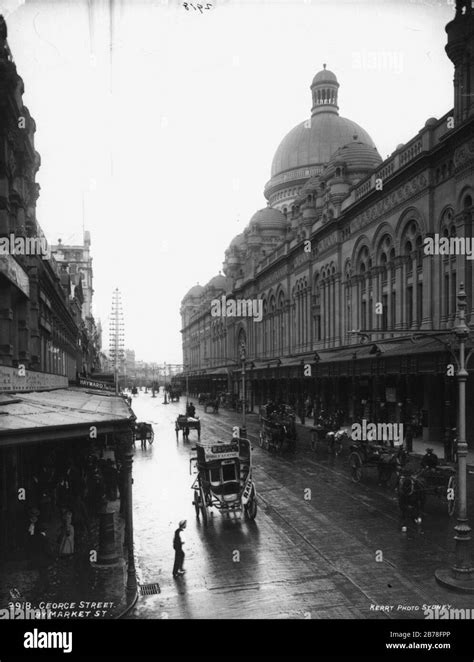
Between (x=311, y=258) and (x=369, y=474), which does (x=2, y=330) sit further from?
(x=311, y=258)

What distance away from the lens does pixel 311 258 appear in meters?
51.7

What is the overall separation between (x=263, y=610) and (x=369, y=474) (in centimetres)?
1306

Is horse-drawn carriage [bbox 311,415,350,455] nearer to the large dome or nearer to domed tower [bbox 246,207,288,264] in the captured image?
domed tower [bbox 246,207,288,264]

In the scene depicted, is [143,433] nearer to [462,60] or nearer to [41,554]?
[41,554]

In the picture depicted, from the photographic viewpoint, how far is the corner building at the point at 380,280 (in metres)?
27.6

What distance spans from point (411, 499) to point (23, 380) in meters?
10.3

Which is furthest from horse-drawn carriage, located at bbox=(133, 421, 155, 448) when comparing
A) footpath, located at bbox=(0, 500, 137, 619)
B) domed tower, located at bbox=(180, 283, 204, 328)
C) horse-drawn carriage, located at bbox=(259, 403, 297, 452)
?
domed tower, located at bbox=(180, 283, 204, 328)

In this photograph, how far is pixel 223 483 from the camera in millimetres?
16875

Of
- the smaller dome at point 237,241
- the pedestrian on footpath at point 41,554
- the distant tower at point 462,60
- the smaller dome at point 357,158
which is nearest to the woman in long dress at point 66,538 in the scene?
the pedestrian on footpath at point 41,554

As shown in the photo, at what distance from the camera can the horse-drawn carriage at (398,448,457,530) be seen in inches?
614

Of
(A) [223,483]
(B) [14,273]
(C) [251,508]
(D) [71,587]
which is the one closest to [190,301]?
(B) [14,273]

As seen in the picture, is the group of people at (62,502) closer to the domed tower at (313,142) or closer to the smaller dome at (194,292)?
the domed tower at (313,142)

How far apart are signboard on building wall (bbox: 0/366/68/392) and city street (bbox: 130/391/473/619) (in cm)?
475
